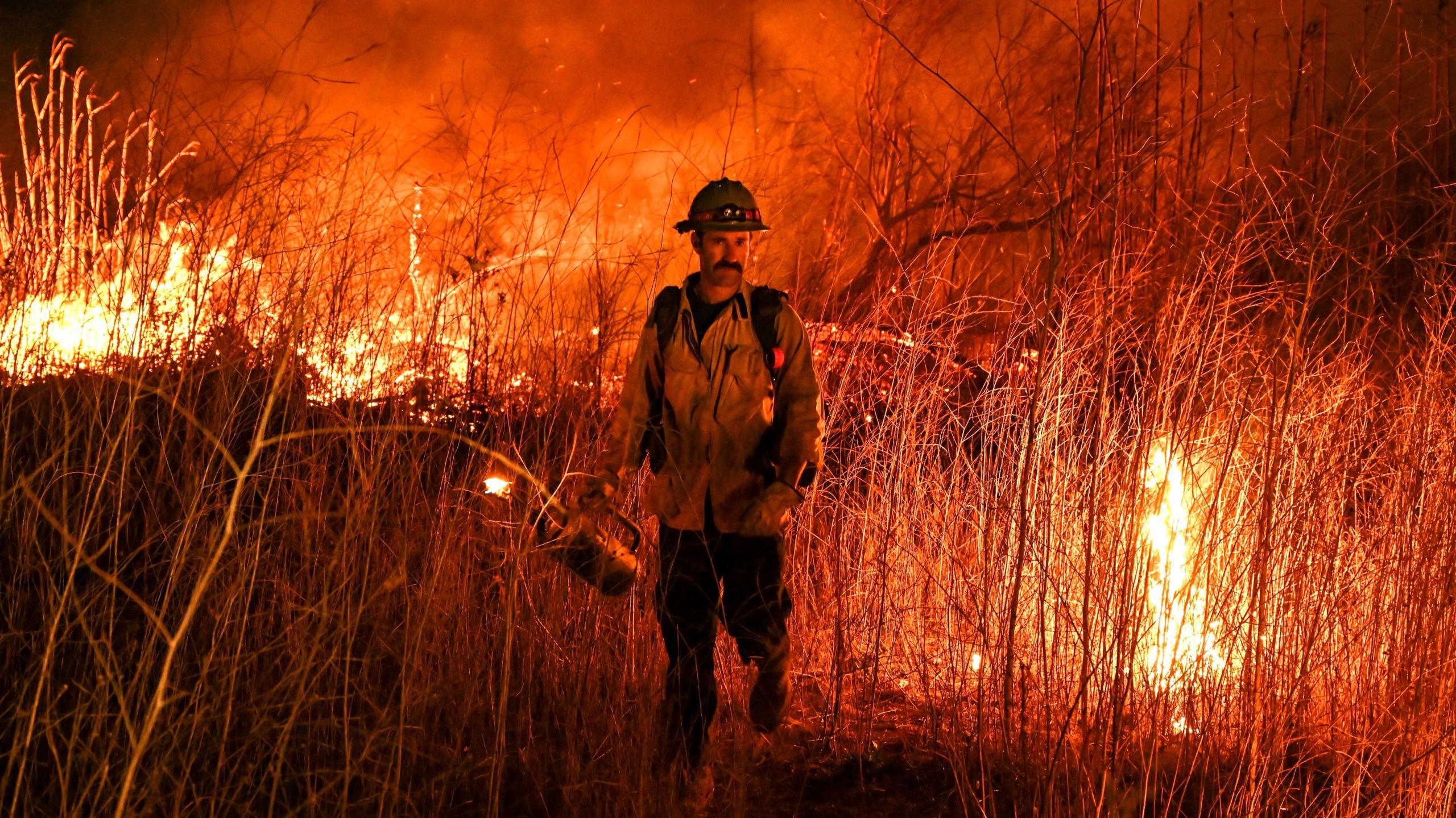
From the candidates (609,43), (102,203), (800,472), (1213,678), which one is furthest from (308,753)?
(609,43)

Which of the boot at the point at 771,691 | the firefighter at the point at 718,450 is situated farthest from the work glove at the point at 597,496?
the boot at the point at 771,691

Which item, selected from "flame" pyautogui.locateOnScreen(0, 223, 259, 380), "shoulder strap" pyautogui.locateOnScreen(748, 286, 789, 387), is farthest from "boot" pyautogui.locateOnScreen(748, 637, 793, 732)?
"flame" pyautogui.locateOnScreen(0, 223, 259, 380)

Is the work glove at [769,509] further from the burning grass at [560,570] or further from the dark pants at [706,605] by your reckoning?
the burning grass at [560,570]

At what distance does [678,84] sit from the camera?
529 inches

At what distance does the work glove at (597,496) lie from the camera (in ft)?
10.6

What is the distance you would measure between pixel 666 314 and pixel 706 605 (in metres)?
0.86

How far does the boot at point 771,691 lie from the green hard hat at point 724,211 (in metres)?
1.23

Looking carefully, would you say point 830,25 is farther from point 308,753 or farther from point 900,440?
point 308,753

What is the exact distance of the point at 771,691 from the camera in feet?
11.1

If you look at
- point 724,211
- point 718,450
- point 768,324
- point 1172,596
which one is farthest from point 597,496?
point 1172,596

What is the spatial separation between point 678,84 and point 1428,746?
11537 millimetres

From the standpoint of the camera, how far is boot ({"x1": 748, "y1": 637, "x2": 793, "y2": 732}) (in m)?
3.38

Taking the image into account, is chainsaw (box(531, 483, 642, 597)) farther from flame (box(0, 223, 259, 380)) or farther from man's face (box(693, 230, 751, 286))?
flame (box(0, 223, 259, 380))

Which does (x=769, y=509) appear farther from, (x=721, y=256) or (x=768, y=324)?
(x=721, y=256)
